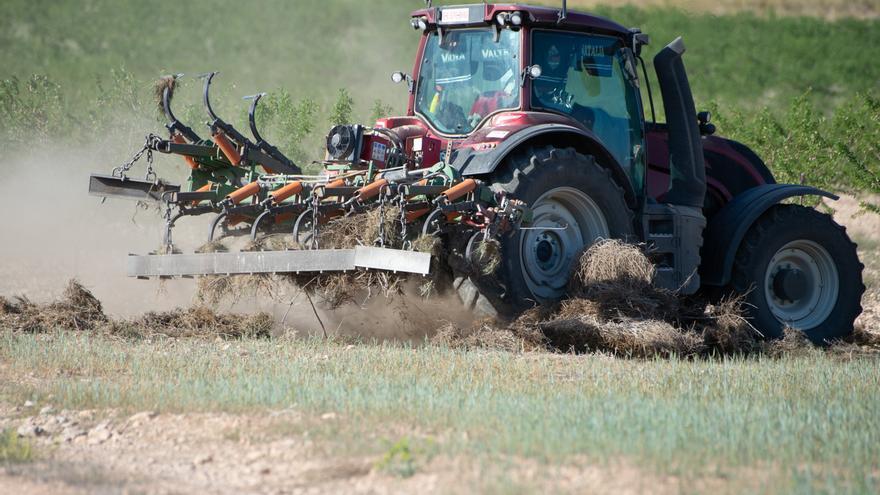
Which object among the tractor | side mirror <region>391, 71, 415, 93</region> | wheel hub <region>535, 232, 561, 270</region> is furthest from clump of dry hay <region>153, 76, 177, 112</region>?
wheel hub <region>535, 232, 561, 270</region>

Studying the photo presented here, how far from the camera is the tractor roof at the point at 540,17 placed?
928 centimetres

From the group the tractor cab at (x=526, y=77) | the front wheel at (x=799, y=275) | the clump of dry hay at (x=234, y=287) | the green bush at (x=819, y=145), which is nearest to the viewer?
the clump of dry hay at (x=234, y=287)

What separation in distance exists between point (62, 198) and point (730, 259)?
1065 centimetres

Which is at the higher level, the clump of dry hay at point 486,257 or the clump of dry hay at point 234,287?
the clump of dry hay at point 486,257

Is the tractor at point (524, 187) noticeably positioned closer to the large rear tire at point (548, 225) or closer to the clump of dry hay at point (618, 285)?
the large rear tire at point (548, 225)

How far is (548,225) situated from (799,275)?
2912mm

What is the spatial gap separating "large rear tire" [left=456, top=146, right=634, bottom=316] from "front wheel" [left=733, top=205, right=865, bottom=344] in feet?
4.87

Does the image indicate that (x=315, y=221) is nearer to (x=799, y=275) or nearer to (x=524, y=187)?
(x=524, y=187)

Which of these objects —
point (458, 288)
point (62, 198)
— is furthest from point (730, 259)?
point (62, 198)

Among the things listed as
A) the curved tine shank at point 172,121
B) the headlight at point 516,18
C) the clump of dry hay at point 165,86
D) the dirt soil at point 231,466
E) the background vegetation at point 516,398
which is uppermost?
the headlight at point 516,18

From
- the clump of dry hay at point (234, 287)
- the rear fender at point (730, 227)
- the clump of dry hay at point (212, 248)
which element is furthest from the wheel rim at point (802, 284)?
the clump of dry hay at point (212, 248)

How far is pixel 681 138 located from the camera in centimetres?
1023

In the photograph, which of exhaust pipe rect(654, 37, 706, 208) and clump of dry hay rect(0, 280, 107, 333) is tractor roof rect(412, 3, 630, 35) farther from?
clump of dry hay rect(0, 280, 107, 333)

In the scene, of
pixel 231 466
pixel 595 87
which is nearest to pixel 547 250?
pixel 595 87
